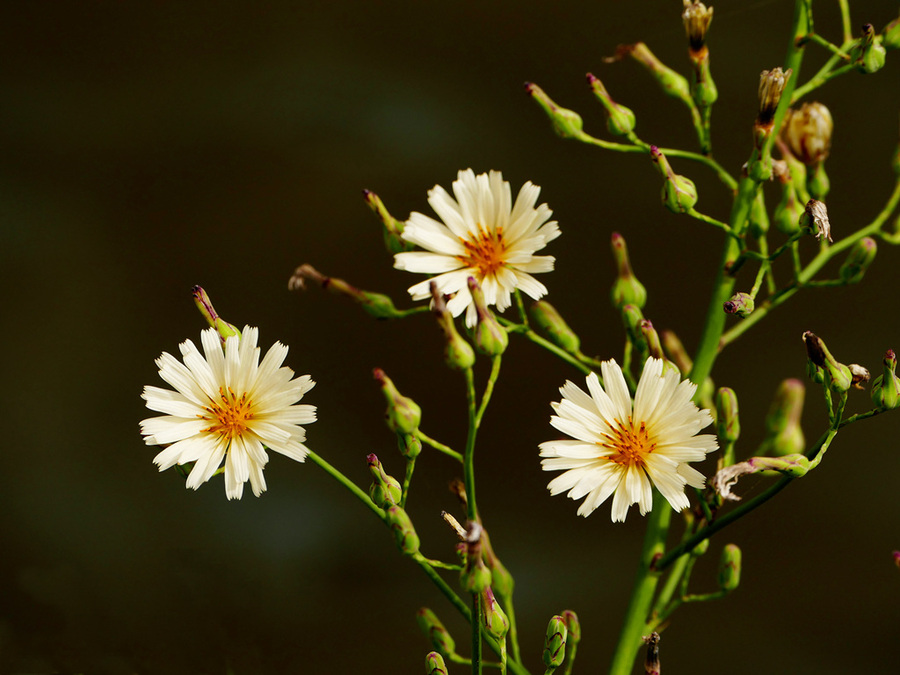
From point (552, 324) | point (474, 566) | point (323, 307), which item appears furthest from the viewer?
point (323, 307)

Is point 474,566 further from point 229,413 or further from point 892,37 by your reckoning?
point 892,37

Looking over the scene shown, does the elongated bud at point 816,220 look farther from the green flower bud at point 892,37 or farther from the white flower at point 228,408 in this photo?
the white flower at point 228,408

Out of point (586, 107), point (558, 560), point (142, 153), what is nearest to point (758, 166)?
point (586, 107)

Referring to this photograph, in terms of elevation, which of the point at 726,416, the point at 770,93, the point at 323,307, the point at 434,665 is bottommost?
the point at 434,665

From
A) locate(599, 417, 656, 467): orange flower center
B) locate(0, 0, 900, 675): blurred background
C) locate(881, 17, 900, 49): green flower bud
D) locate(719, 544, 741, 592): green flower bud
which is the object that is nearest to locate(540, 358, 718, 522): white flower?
locate(599, 417, 656, 467): orange flower center

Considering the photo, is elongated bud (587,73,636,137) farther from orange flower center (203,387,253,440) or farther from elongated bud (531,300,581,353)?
orange flower center (203,387,253,440)

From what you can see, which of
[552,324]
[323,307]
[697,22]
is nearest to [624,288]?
[552,324]

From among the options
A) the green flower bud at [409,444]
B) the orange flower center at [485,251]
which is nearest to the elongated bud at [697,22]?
the orange flower center at [485,251]
